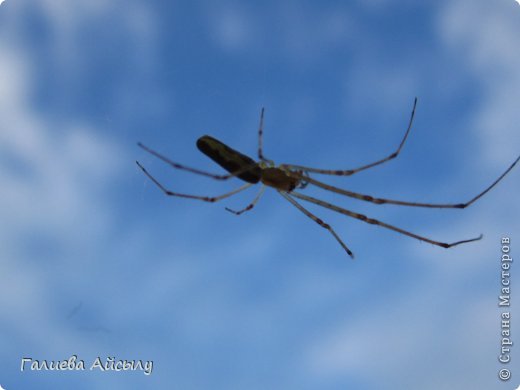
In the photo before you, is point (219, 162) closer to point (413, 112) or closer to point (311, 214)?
point (311, 214)

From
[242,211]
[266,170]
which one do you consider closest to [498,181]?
[266,170]

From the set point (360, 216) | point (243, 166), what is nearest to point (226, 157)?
point (243, 166)

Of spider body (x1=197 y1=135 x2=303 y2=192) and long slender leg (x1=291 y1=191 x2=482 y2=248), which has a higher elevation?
spider body (x1=197 y1=135 x2=303 y2=192)

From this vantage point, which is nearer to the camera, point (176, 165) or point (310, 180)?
point (176, 165)

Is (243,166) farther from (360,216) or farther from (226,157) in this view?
(360,216)

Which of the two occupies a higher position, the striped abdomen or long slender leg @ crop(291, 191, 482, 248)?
the striped abdomen

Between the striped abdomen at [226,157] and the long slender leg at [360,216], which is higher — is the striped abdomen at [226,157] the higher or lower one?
the higher one

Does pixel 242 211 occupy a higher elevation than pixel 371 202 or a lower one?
higher

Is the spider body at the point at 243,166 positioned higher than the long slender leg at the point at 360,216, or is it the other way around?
the spider body at the point at 243,166
